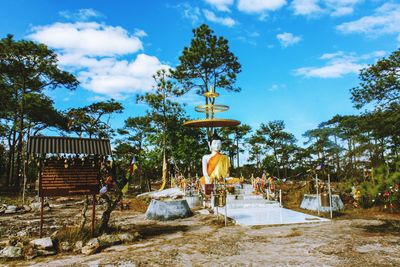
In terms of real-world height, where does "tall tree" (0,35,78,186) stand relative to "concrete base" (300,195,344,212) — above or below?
above

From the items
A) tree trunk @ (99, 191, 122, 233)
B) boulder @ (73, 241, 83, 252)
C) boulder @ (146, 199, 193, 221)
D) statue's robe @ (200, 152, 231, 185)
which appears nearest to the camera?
boulder @ (73, 241, 83, 252)

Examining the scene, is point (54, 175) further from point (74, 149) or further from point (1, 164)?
point (1, 164)

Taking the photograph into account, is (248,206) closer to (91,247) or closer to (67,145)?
(91,247)

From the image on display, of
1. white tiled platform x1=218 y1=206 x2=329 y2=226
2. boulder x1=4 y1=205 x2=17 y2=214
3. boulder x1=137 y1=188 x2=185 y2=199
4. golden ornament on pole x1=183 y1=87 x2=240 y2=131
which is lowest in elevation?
boulder x1=4 y1=205 x2=17 y2=214

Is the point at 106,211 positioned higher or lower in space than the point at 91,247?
higher

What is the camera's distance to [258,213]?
12.2 meters

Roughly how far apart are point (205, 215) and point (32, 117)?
21751 millimetres

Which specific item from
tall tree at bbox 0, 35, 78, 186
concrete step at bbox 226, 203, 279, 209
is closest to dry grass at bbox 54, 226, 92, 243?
concrete step at bbox 226, 203, 279, 209

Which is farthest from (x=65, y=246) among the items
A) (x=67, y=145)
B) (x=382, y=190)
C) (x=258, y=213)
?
(x=382, y=190)

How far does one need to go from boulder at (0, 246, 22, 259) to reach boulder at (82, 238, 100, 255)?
55.5 inches

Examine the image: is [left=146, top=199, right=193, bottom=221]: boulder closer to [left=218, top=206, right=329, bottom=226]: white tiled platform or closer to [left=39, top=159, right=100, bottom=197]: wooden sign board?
[left=218, top=206, right=329, bottom=226]: white tiled platform

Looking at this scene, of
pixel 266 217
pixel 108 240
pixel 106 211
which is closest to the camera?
pixel 108 240

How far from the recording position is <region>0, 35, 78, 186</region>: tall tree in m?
24.1

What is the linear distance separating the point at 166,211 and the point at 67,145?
491cm
